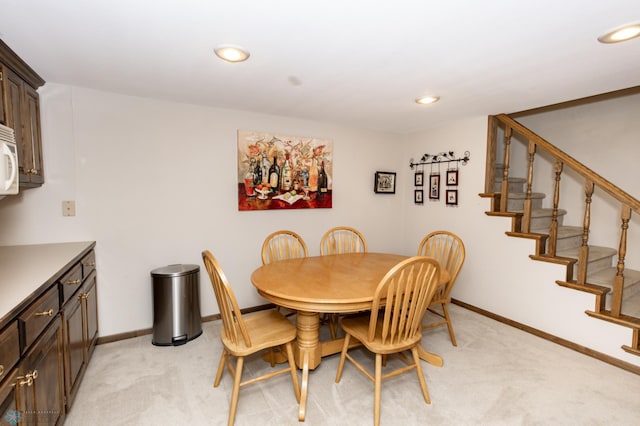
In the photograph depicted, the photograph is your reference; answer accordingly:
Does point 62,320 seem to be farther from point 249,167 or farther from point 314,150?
point 314,150

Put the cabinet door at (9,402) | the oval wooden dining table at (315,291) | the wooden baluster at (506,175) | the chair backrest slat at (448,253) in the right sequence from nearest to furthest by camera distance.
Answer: the cabinet door at (9,402) < the oval wooden dining table at (315,291) < the chair backrest slat at (448,253) < the wooden baluster at (506,175)

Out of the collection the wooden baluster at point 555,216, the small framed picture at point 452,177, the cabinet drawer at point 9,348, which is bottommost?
the cabinet drawer at point 9,348

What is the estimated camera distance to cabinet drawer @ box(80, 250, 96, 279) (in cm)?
221

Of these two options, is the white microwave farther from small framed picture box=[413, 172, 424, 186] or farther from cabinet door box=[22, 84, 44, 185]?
small framed picture box=[413, 172, 424, 186]

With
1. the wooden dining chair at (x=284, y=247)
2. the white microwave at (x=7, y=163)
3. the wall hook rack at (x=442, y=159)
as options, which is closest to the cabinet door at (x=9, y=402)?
the white microwave at (x=7, y=163)

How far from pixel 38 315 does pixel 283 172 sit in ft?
7.86

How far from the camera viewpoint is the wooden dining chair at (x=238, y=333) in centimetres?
173

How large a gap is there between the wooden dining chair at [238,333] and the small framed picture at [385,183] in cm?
246

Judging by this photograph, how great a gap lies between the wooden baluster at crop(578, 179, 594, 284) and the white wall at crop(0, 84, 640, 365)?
0.59ft

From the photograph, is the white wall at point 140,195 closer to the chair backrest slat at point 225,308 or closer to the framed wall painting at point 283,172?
the framed wall painting at point 283,172

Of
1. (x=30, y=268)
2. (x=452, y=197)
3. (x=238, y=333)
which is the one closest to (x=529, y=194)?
(x=452, y=197)

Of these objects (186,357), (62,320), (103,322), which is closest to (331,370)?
(186,357)

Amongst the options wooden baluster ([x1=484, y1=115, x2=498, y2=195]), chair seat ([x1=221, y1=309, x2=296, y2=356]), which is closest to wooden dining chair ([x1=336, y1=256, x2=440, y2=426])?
chair seat ([x1=221, y1=309, x2=296, y2=356])

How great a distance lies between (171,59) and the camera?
196 cm
